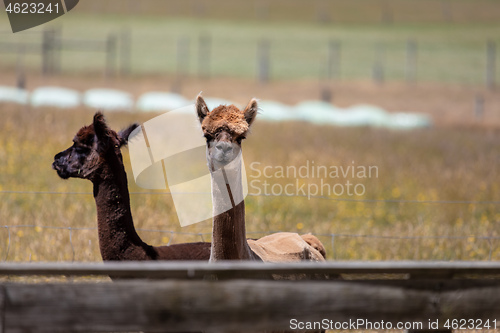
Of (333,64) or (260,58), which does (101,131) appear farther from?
(333,64)

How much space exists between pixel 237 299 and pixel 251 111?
6.75ft

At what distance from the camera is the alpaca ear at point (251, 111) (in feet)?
17.2

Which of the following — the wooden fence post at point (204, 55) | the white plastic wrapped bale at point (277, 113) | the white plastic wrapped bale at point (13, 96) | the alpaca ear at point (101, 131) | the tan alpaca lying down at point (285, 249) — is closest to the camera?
the tan alpaca lying down at point (285, 249)

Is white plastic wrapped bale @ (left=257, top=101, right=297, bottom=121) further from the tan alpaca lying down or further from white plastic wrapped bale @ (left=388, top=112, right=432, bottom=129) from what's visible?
the tan alpaca lying down

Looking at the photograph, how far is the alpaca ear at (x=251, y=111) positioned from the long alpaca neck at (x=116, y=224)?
142 centimetres

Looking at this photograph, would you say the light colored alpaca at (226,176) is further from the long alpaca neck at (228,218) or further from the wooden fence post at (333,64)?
the wooden fence post at (333,64)

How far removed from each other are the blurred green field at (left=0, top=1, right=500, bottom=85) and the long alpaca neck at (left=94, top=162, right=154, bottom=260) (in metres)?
30.9

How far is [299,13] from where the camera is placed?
64.7 meters

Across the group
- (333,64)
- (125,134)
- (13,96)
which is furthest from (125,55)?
(125,134)

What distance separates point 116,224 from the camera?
5836 millimetres

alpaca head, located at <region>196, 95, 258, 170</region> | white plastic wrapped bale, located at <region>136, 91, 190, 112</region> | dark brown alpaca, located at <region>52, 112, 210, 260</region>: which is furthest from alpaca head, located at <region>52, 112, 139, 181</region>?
white plastic wrapped bale, located at <region>136, 91, 190, 112</region>

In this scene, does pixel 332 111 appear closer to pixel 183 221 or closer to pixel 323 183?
pixel 323 183

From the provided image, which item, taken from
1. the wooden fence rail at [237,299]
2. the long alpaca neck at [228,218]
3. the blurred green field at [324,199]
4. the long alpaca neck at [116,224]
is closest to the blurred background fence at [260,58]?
the blurred green field at [324,199]

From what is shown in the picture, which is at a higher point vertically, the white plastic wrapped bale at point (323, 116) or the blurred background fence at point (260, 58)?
the blurred background fence at point (260, 58)
